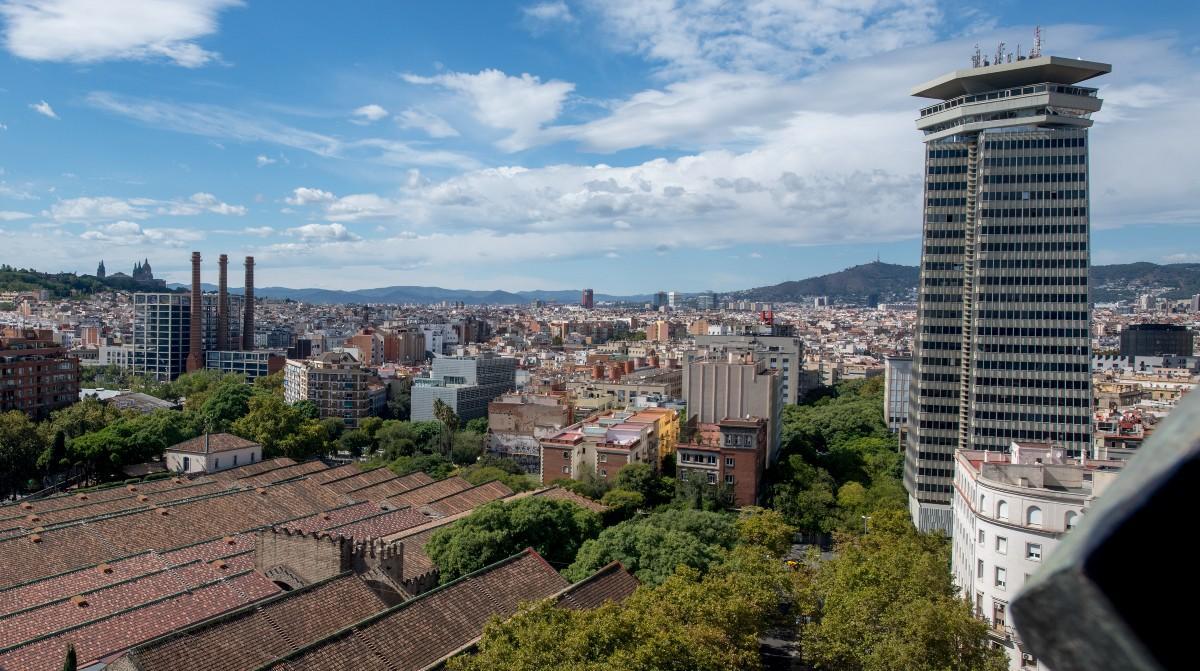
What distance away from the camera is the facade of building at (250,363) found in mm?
106562

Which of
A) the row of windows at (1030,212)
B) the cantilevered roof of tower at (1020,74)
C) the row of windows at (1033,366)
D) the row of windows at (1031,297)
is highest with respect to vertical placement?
the cantilevered roof of tower at (1020,74)

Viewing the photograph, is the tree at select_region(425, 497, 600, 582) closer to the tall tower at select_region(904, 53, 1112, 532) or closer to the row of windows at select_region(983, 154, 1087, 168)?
the tall tower at select_region(904, 53, 1112, 532)

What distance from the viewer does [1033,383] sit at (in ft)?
168

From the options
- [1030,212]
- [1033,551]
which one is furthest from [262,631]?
[1030,212]

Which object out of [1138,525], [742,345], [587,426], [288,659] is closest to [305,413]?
[587,426]

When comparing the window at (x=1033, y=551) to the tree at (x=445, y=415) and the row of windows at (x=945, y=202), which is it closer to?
the row of windows at (x=945, y=202)

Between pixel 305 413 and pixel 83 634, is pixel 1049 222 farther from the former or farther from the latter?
pixel 305 413

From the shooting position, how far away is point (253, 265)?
11931 cm

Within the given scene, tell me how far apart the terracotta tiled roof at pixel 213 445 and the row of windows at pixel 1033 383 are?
44785 millimetres

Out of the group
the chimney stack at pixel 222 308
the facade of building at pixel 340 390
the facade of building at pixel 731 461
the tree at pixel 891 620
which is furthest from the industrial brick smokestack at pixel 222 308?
the tree at pixel 891 620

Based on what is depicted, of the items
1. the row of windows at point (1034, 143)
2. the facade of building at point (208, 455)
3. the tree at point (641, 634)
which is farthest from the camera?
the facade of building at point (208, 455)

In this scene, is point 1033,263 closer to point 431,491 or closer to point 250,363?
point 431,491

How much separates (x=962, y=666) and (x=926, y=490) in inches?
1309

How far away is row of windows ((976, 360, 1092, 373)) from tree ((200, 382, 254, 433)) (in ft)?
170
